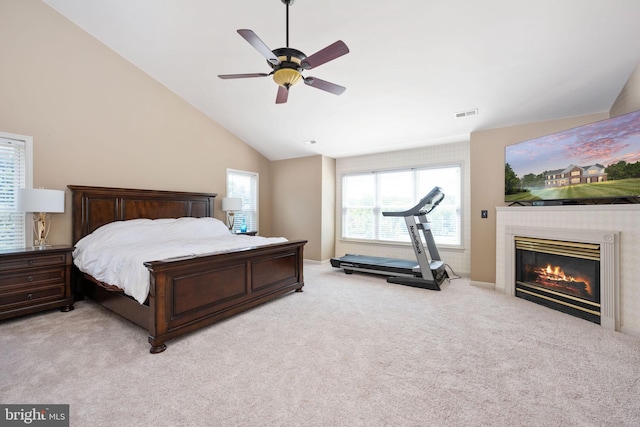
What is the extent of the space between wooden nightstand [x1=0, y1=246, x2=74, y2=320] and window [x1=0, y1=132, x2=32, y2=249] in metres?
0.60

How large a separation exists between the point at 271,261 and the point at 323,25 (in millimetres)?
2764

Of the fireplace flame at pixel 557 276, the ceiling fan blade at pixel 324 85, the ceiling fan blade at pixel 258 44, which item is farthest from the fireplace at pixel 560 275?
the ceiling fan blade at pixel 258 44

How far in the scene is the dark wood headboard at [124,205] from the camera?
3631mm

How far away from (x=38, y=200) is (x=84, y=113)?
57.2 inches

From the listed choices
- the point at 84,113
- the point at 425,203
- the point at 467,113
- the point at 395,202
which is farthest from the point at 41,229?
the point at 467,113

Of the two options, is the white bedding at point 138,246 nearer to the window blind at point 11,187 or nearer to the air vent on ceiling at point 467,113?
the window blind at point 11,187

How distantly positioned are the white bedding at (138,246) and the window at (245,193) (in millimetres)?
1398

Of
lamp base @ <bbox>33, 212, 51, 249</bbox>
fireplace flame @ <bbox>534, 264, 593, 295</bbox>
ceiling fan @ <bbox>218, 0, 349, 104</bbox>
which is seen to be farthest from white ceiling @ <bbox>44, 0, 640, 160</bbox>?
lamp base @ <bbox>33, 212, 51, 249</bbox>

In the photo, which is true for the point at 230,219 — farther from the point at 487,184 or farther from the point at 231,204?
the point at 487,184

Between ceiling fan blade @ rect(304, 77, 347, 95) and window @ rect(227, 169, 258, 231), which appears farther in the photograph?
window @ rect(227, 169, 258, 231)

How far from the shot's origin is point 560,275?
10.7 ft

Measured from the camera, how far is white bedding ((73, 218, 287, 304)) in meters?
2.46

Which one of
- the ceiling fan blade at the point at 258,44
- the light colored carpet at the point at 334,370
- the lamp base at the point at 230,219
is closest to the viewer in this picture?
the light colored carpet at the point at 334,370

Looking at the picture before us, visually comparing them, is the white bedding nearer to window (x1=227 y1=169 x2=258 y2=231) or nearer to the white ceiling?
window (x1=227 y1=169 x2=258 y2=231)
